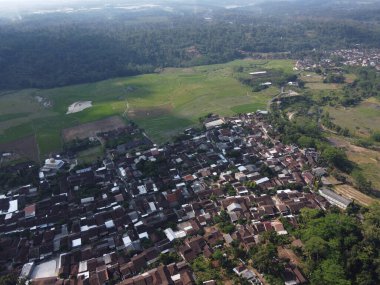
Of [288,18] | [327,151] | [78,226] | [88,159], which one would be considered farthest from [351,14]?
[78,226]

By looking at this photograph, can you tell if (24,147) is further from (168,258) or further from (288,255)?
(288,255)

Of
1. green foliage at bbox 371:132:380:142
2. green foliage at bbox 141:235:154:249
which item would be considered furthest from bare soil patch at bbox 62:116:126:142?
green foliage at bbox 371:132:380:142

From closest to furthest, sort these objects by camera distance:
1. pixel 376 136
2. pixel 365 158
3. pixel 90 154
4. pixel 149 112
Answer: pixel 365 158, pixel 90 154, pixel 376 136, pixel 149 112

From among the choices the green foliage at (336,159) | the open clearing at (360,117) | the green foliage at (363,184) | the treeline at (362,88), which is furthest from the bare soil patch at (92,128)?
the treeline at (362,88)

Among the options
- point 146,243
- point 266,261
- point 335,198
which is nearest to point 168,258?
point 146,243

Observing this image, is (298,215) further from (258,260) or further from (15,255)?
(15,255)

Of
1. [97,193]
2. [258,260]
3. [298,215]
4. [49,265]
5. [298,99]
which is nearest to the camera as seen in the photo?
[258,260]
